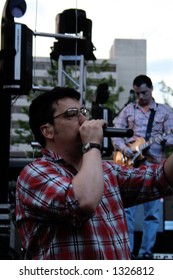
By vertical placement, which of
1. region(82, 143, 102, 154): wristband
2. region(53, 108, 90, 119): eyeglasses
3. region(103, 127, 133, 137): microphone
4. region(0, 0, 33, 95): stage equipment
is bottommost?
region(82, 143, 102, 154): wristband

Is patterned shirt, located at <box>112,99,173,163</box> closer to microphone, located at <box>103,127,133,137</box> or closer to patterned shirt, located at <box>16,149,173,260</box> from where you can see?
microphone, located at <box>103,127,133,137</box>

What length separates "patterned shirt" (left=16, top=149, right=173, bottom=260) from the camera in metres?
2.11

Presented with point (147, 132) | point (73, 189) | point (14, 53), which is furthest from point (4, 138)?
point (73, 189)

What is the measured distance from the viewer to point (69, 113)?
7.82 ft

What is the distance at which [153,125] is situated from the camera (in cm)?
586

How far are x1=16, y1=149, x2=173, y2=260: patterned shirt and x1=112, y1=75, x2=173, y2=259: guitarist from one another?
10.9 ft

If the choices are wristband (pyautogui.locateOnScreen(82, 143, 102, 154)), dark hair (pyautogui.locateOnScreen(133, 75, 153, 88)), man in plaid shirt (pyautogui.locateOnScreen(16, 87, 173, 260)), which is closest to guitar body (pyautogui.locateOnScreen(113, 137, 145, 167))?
dark hair (pyautogui.locateOnScreen(133, 75, 153, 88))

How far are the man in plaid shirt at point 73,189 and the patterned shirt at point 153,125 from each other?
323 cm

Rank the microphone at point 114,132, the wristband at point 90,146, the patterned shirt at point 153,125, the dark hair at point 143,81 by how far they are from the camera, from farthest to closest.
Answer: the dark hair at point 143,81, the patterned shirt at point 153,125, the microphone at point 114,132, the wristband at point 90,146

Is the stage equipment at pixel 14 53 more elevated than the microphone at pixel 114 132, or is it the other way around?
the stage equipment at pixel 14 53

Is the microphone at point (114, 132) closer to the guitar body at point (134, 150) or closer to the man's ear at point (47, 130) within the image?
the man's ear at point (47, 130)

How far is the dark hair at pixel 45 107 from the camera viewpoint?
2463 millimetres

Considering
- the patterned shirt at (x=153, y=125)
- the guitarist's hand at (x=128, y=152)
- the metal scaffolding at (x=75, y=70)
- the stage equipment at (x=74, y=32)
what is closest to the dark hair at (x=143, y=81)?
Answer: the patterned shirt at (x=153, y=125)

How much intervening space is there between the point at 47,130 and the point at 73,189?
1.47 feet
